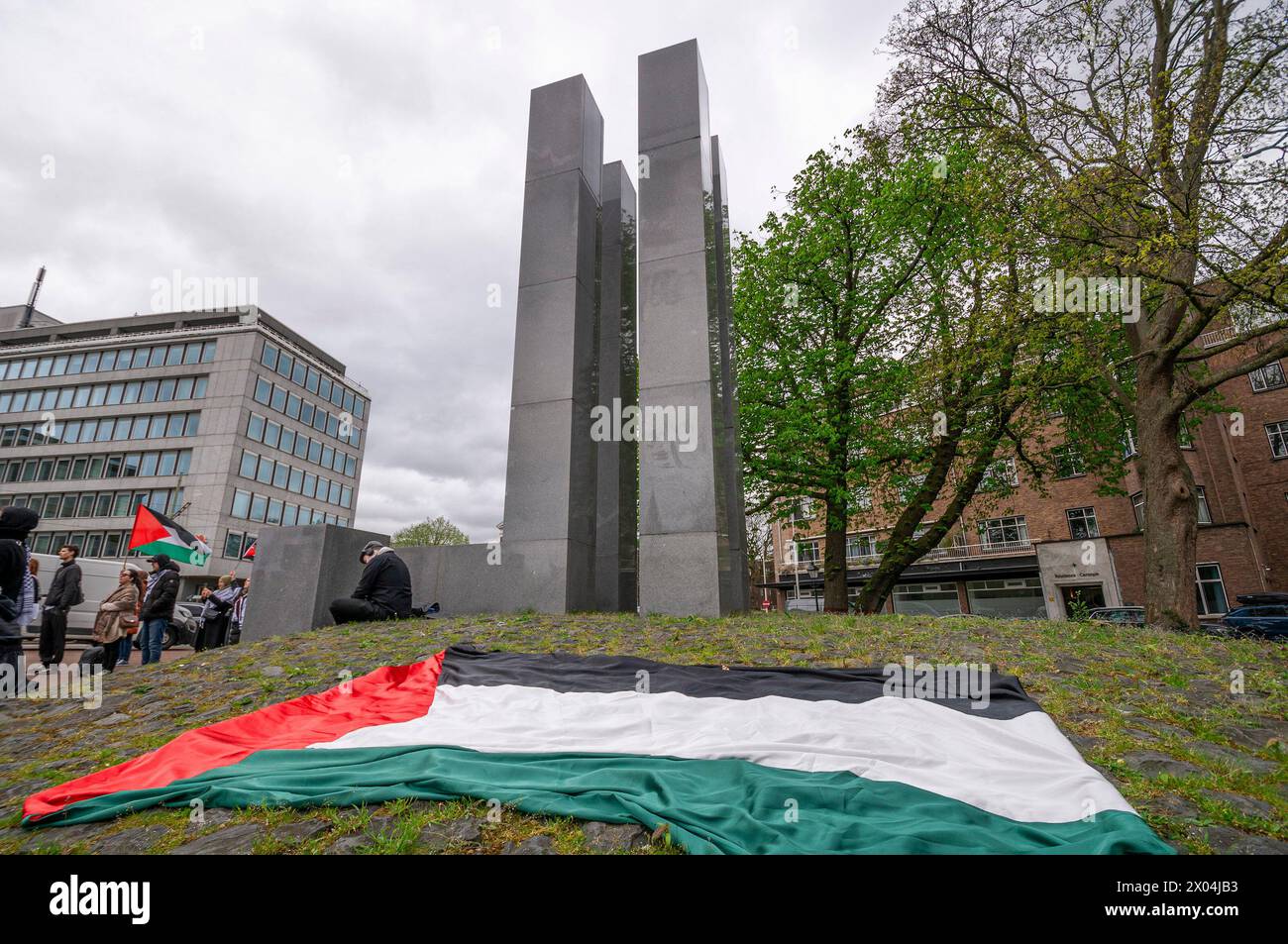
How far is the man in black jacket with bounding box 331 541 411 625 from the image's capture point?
9672 millimetres

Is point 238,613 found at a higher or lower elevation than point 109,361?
lower

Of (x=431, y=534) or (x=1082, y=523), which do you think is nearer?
(x=1082, y=523)

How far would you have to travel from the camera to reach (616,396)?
45.5ft

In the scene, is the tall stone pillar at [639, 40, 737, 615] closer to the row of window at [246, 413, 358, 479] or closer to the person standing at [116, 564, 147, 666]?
the person standing at [116, 564, 147, 666]

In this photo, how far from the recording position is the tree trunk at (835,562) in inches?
598

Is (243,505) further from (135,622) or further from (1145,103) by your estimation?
(1145,103)

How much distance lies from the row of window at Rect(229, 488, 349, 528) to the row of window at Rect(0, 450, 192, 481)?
16.9 feet

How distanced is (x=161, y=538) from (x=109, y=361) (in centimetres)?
5505

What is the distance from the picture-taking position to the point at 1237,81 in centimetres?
980

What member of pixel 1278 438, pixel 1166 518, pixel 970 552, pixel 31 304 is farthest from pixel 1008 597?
pixel 31 304

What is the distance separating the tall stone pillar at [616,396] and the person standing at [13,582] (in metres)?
8.91

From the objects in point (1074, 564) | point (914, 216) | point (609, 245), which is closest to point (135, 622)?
point (609, 245)

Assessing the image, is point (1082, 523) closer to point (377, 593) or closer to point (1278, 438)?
point (1278, 438)

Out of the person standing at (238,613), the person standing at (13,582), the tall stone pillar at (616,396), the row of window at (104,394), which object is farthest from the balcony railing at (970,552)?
the row of window at (104,394)
